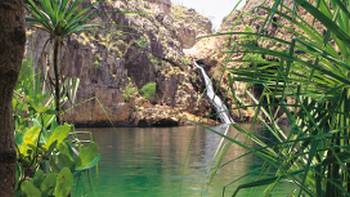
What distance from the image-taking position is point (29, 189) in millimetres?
1459

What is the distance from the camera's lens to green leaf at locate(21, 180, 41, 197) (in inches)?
57.4

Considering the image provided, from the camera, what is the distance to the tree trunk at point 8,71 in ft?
3.26

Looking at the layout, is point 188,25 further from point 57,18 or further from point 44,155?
point 44,155

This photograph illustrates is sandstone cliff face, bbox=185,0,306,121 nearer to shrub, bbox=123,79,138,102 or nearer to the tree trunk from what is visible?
the tree trunk

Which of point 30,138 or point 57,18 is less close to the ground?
point 57,18

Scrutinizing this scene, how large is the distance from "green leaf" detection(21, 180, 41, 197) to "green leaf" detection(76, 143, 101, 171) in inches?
7.1

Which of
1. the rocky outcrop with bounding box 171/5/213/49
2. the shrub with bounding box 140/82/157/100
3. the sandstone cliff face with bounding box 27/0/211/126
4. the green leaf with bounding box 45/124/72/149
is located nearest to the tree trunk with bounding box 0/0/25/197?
the green leaf with bounding box 45/124/72/149

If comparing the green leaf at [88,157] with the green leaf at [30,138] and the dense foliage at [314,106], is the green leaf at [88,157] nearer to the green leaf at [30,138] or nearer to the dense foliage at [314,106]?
the green leaf at [30,138]

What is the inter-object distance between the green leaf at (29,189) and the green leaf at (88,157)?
18cm

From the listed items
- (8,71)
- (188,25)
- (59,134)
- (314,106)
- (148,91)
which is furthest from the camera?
(188,25)

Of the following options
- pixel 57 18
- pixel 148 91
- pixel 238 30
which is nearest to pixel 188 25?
pixel 148 91

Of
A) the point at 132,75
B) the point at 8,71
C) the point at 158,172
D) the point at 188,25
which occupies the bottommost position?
the point at 158,172

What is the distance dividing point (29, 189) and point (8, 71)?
0.54 meters

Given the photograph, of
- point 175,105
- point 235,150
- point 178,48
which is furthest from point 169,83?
point 235,150
